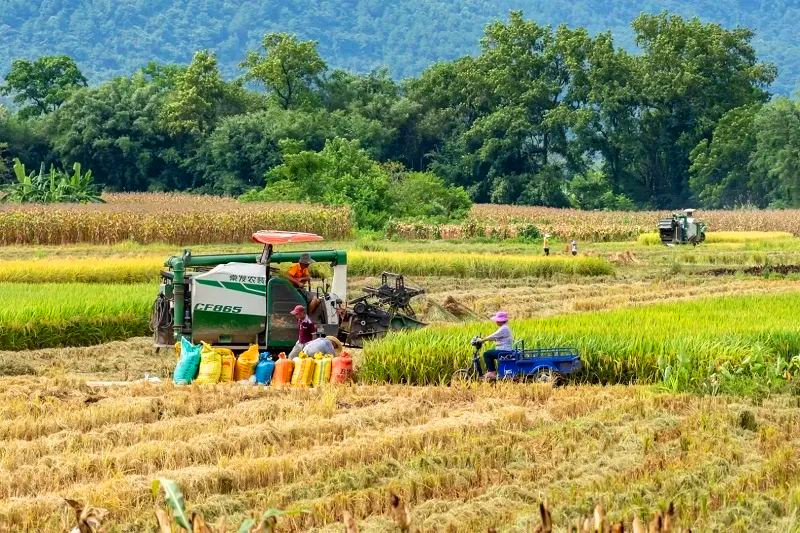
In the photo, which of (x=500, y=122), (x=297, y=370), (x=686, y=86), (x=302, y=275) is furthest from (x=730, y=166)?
(x=297, y=370)

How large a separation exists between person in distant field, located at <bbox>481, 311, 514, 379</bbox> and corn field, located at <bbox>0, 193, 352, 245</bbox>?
82.7 ft

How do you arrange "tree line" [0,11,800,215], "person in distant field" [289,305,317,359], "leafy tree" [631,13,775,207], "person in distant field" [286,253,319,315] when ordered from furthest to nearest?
1. "leafy tree" [631,13,775,207]
2. "tree line" [0,11,800,215]
3. "person in distant field" [286,253,319,315]
4. "person in distant field" [289,305,317,359]

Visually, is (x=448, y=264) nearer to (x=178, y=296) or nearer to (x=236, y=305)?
(x=236, y=305)

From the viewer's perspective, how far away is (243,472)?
10.2 m

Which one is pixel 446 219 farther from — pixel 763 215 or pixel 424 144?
pixel 424 144

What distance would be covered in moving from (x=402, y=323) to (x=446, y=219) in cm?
3101

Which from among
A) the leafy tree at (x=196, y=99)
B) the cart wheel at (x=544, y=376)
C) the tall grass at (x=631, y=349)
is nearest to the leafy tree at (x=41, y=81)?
the leafy tree at (x=196, y=99)

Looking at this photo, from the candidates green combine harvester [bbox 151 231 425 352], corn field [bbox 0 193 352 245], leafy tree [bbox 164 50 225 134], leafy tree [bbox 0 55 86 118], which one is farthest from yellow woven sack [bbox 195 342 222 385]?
leafy tree [bbox 0 55 86 118]

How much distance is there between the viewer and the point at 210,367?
1609 centimetres

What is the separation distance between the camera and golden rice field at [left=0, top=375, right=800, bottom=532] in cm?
934

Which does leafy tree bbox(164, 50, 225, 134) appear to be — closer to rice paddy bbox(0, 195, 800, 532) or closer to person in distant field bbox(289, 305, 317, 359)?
rice paddy bbox(0, 195, 800, 532)

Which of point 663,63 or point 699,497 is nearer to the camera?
point 699,497

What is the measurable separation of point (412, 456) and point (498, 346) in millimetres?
4758

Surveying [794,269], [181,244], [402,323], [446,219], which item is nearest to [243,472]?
[402,323]
